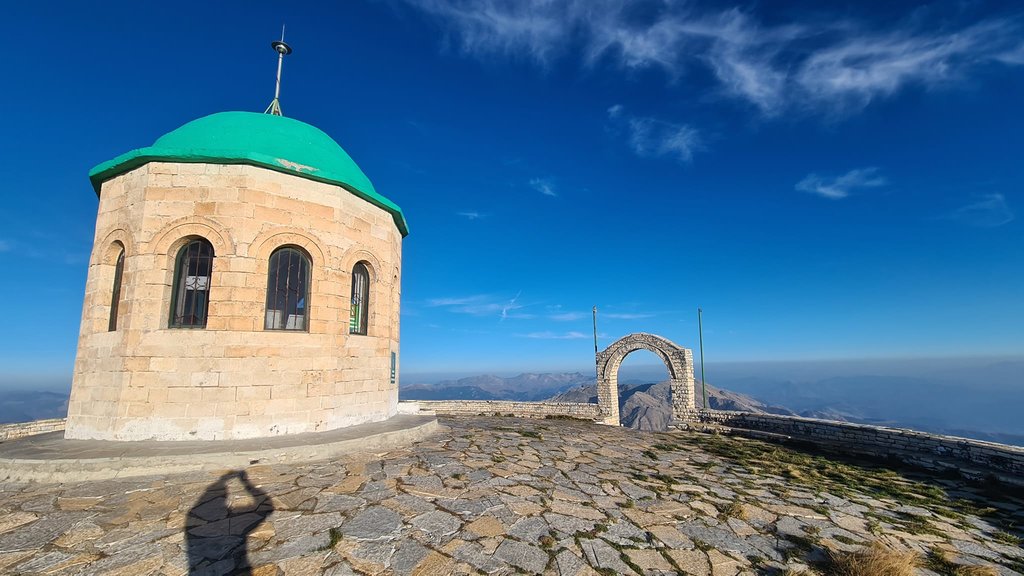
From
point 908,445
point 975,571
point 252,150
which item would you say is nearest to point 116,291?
point 252,150

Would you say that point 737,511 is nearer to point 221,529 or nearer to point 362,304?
point 221,529

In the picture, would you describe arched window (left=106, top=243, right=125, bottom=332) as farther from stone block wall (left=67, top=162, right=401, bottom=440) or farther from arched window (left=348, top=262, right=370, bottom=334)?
arched window (left=348, top=262, right=370, bottom=334)

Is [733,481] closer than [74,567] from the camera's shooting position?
No

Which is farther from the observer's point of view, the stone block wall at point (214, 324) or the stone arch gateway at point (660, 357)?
the stone arch gateway at point (660, 357)

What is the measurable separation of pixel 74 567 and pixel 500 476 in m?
4.49

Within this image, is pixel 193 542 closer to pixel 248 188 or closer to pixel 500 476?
pixel 500 476

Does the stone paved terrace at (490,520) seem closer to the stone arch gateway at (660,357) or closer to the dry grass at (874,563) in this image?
the dry grass at (874,563)

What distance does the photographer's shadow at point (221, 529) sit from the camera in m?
3.62

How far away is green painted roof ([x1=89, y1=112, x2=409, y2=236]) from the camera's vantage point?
7.62m

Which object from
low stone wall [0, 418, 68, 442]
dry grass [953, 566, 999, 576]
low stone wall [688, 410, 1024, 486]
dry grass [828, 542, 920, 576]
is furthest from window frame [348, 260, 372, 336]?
low stone wall [688, 410, 1024, 486]

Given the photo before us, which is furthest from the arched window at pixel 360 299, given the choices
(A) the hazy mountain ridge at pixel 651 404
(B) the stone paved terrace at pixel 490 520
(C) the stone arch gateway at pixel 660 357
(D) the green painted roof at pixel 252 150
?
(A) the hazy mountain ridge at pixel 651 404

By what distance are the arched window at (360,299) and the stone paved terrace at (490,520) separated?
3.37 metres

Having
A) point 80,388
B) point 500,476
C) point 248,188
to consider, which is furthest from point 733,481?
point 80,388

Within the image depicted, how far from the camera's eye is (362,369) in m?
8.93
